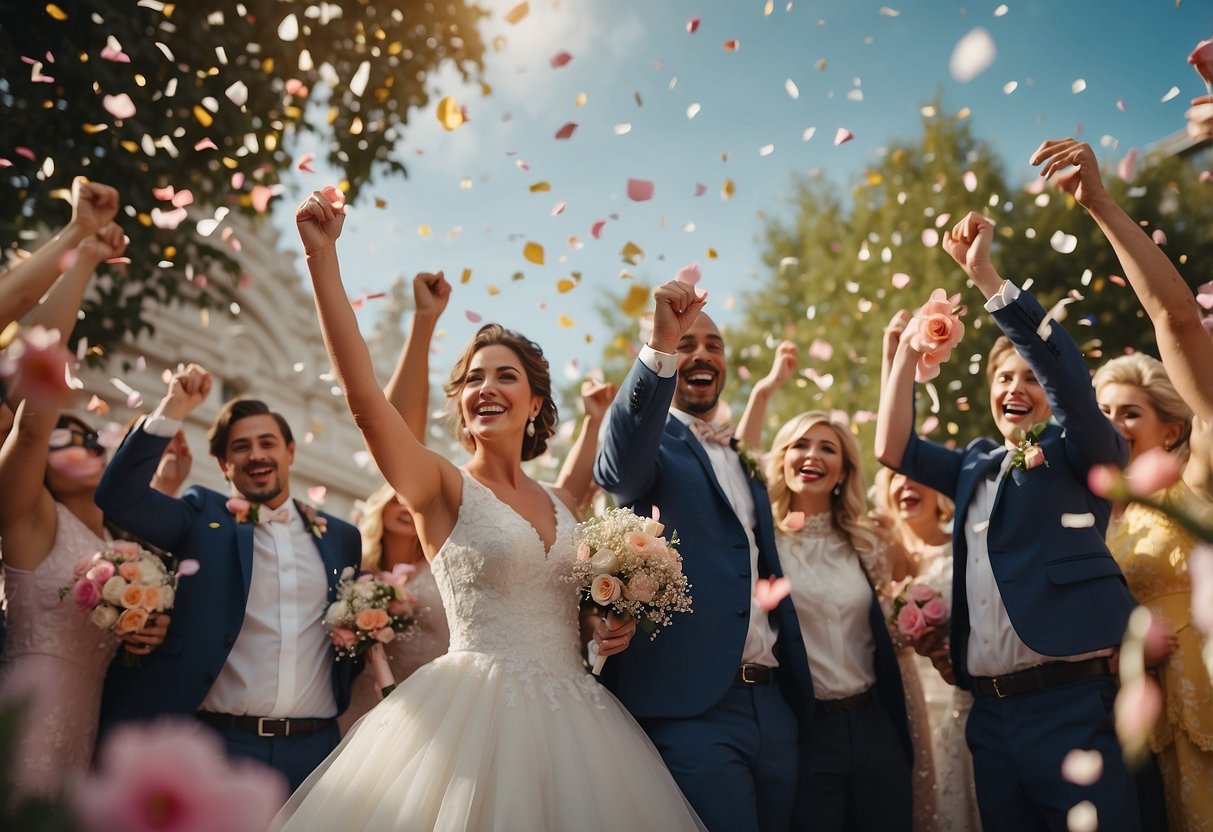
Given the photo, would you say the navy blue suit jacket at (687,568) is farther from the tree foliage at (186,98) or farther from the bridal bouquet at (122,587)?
the tree foliage at (186,98)

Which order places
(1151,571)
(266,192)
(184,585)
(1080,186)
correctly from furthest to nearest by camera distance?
(266,192), (184,585), (1151,571), (1080,186)

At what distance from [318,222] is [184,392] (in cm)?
167

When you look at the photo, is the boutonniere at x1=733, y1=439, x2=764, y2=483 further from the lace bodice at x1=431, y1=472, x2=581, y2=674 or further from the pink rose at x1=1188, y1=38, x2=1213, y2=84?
the pink rose at x1=1188, y1=38, x2=1213, y2=84

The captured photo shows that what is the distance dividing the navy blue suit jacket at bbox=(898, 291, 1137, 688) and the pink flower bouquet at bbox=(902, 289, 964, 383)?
0.73 feet

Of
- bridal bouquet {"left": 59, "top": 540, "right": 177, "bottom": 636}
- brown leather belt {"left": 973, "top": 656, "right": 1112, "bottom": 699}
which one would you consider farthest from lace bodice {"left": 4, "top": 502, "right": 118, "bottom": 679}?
brown leather belt {"left": 973, "top": 656, "right": 1112, "bottom": 699}

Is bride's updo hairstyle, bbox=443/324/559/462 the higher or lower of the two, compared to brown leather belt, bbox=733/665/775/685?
higher

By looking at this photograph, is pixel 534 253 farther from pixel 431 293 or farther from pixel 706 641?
pixel 706 641

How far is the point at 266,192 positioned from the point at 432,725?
300 inches

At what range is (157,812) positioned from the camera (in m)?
0.91

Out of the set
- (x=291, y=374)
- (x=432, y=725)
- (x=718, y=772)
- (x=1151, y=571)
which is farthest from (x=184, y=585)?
(x=291, y=374)

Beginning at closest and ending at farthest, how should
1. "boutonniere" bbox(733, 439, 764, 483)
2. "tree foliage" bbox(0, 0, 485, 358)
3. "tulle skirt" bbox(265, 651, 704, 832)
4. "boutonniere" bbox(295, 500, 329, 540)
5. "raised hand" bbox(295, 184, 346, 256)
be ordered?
"tulle skirt" bbox(265, 651, 704, 832)
"raised hand" bbox(295, 184, 346, 256)
"boutonniere" bbox(733, 439, 764, 483)
"boutonniere" bbox(295, 500, 329, 540)
"tree foliage" bbox(0, 0, 485, 358)

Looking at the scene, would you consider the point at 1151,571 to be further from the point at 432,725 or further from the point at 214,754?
the point at 214,754

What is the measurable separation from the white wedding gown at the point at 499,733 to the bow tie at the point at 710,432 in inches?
35.2

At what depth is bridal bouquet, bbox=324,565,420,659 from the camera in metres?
4.56
